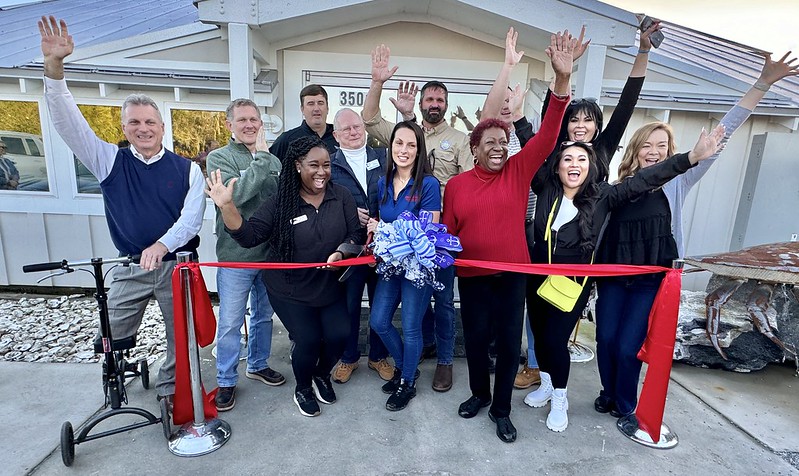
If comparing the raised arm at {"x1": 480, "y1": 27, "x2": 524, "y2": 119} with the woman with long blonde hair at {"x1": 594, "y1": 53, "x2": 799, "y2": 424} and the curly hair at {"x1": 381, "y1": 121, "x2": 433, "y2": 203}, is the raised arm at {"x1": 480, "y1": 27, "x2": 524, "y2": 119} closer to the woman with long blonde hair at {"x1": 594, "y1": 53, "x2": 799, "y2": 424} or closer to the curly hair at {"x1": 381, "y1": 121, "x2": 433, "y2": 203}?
the curly hair at {"x1": 381, "y1": 121, "x2": 433, "y2": 203}

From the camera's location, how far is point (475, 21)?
5328 millimetres

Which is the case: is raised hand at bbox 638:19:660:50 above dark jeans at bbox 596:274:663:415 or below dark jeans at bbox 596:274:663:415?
above

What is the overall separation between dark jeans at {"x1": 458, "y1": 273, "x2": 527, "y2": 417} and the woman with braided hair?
2.91 ft

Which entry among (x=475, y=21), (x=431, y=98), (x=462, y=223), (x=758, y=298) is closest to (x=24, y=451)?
(x=462, y=223)

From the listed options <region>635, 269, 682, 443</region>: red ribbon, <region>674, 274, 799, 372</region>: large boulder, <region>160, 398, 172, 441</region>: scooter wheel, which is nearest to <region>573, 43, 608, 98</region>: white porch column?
<region>674, 274, 799, 372</region>: large boulder

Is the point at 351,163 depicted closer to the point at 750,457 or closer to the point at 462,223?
the point at 462,223

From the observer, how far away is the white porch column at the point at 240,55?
4426 mm

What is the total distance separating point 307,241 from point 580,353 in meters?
3.10

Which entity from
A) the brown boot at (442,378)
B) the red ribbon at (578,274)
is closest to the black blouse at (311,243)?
the red ribbon at (578,274)

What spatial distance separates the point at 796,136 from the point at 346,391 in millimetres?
6701

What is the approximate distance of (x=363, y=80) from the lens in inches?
227

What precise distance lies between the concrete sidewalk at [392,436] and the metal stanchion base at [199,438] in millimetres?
54

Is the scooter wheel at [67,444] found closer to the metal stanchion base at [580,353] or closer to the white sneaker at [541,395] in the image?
the white sneaker at [541,395]

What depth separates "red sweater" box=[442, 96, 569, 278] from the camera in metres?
2.77
